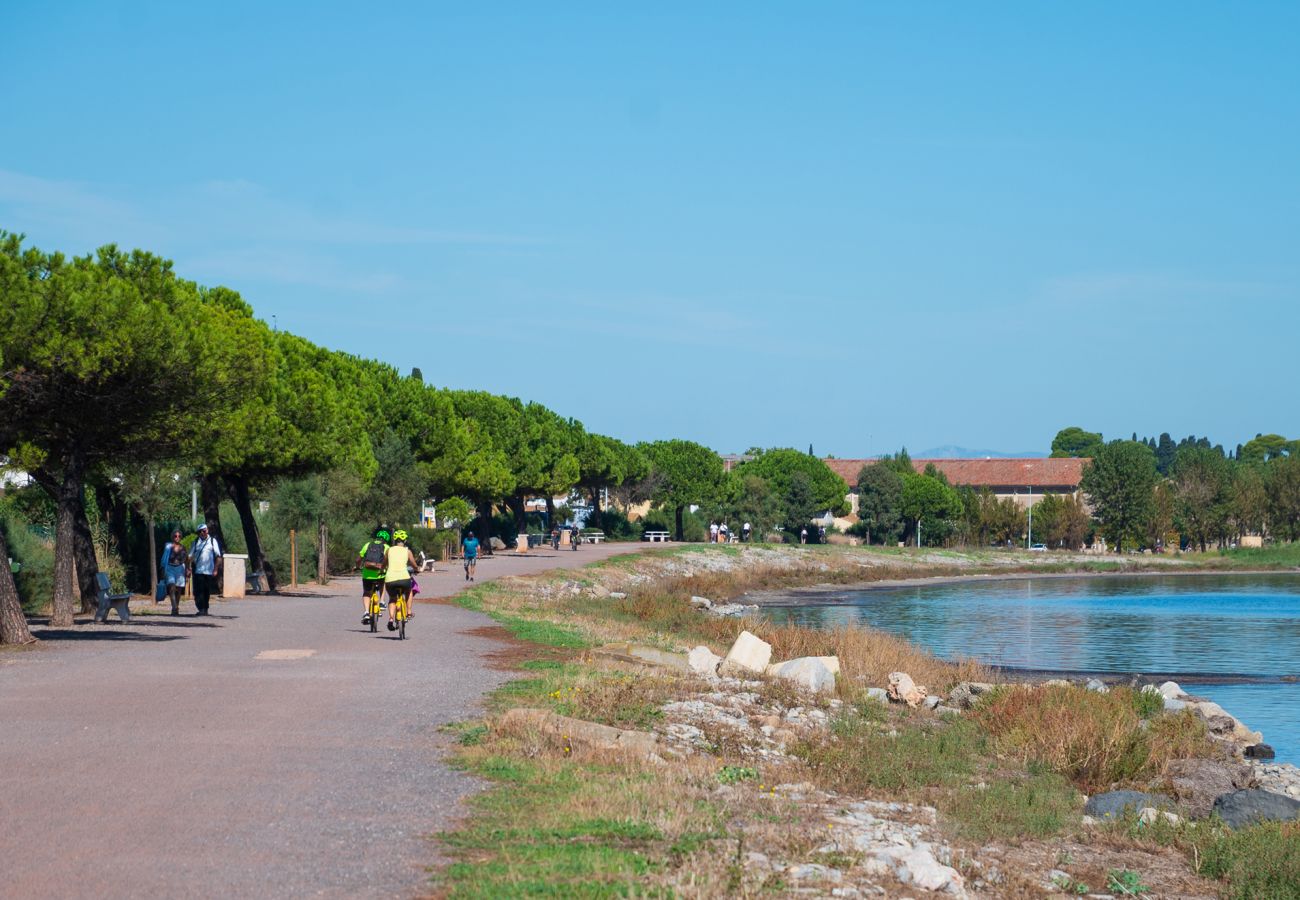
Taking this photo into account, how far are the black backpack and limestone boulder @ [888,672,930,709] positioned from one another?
9.32 meters

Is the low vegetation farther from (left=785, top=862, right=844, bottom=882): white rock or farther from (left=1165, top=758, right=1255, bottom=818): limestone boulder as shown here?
(left=1165, top=758, right=1255, bottom=818): limestone boulder

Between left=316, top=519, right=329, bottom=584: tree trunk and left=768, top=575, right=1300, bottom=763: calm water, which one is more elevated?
left=316, top=519, right=329, bottom=584: tree trunk

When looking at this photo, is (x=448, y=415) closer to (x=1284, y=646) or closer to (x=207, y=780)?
(x=1284, y=646)

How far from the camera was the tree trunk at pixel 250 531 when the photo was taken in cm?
3709

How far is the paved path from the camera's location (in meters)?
8.17

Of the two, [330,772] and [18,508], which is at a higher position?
[18,508]

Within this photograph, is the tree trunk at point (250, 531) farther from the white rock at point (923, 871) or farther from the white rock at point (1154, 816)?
the white rock at point (923, 871)

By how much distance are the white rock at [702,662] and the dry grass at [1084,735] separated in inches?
157

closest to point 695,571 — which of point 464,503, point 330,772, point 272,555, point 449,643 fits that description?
point 464,503

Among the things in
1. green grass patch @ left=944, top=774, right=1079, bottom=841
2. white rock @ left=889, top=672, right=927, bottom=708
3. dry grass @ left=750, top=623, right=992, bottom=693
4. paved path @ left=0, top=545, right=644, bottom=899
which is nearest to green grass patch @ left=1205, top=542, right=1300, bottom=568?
dry grass @ left=750, top=623, right=992, bottom=693

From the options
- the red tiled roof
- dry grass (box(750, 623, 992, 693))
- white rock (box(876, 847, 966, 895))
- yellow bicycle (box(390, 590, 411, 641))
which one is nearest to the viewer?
white rock (box(876, 847, 966, 895))

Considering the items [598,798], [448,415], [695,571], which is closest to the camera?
[598,798]

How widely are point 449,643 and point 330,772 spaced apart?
487 inches

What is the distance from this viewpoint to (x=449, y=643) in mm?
23562
